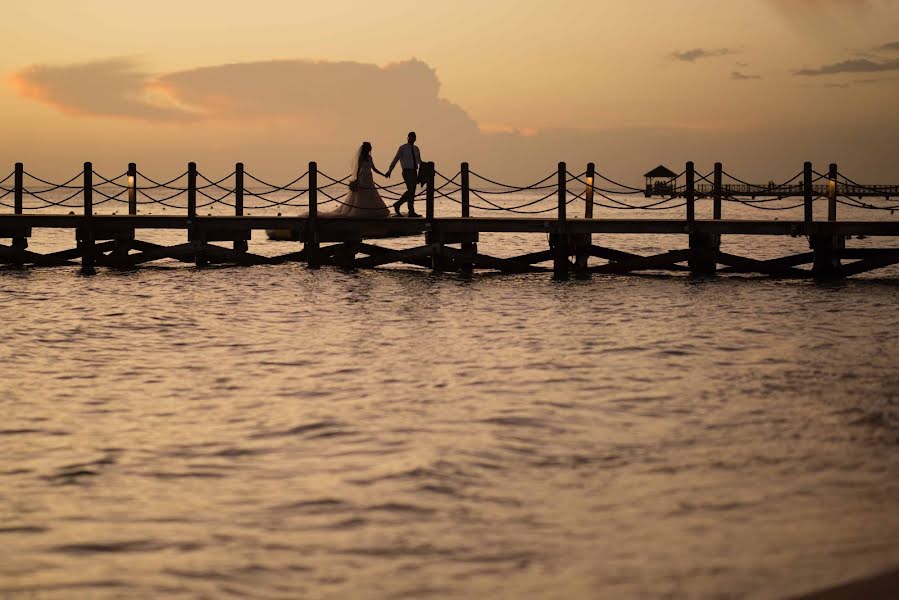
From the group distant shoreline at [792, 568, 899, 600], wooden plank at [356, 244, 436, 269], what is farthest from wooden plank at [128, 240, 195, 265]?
distant shoreline at [792, 568, 899, 600]

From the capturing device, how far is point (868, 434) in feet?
29.6

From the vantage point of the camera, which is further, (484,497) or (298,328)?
(298,328)

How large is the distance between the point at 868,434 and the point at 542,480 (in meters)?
3.05

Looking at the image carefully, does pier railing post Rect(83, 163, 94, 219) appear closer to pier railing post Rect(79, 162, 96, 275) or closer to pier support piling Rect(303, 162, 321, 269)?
pier railing post Rect(79, 162, 96, 275)

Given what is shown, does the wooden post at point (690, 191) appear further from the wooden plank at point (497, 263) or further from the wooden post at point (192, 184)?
the wooden post at point (192, 184)

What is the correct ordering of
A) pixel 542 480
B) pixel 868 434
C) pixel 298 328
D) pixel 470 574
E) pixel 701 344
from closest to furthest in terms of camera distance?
pixel 470 574
pixel 542 480
pixel 868 434
pixel 701 344
pixel 298 328

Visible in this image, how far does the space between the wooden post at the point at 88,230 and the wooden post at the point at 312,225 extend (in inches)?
198

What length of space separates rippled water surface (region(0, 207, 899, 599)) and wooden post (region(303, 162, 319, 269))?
9431 mm

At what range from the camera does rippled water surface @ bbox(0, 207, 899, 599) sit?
5.85 metres

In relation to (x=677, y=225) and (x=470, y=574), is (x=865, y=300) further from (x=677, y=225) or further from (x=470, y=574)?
(x=470, y=574)

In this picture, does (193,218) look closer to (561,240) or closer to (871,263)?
(561,240)

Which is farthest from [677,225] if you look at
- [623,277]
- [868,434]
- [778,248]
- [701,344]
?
[778,248]

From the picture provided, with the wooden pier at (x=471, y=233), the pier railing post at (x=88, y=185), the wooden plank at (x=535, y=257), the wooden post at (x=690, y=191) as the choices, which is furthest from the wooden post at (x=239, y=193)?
the wooden post at (x=690, y=191)

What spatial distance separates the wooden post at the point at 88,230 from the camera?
26.3 m
